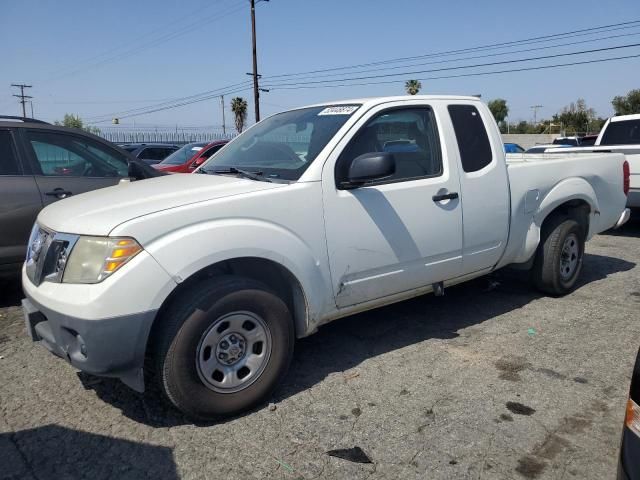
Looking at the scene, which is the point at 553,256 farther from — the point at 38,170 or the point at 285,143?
the point at 38,170

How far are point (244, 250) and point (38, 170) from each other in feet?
10.5

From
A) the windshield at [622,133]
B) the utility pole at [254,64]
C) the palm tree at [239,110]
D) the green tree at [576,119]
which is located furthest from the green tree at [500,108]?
→ the windshield at [622,133]

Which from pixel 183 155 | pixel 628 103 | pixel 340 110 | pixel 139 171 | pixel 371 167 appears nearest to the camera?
pixel 371 167

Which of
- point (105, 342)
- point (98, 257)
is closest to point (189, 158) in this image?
point (98, 257)

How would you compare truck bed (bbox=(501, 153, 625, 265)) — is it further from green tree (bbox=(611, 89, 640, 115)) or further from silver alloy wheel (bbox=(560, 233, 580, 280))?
green tree (bbox=(611, 89, 640, 115))

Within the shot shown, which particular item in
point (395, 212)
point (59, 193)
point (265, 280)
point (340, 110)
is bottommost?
point (265, 280)

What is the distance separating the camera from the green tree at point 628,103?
53.7 m

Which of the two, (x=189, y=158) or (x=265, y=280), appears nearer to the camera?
(x=265, y=280)

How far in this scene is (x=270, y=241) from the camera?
10.3ft

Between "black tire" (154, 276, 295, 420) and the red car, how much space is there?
7833 millimetres

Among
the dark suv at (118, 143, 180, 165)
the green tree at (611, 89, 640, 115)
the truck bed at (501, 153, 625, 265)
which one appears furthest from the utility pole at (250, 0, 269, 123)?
the green tree at (611, 89, 640, 115)

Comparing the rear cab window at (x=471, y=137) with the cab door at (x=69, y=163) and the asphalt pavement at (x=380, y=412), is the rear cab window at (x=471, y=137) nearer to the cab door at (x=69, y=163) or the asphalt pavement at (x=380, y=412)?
the asphalt pavement at (x=380, y=412)

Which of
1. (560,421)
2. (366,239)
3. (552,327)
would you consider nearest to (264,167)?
(366,239)

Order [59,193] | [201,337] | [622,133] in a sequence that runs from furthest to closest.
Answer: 1. [622,133]
2. [59,193]
3. [201,337]
